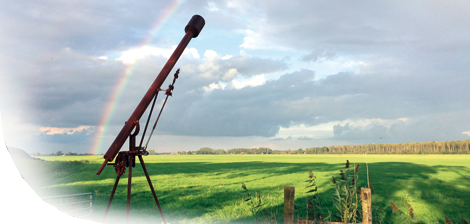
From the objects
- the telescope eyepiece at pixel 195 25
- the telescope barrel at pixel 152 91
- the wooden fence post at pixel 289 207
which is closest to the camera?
the telescope barrel at pixel 152 91

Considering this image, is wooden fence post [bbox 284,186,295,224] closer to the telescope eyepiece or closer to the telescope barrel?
the telescope barrel

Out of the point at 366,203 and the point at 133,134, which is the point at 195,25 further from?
the point at 366,203

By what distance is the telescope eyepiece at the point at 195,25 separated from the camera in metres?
5.96

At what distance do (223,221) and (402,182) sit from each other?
13.9 meters

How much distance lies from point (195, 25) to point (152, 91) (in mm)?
1810

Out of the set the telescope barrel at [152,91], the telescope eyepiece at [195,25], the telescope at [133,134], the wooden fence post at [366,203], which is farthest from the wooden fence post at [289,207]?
the telescope eyepiece at [195,25]

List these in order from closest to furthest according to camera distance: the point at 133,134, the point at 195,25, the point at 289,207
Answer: the point at 289,207 < the point at 133,134 < the point at 195,25

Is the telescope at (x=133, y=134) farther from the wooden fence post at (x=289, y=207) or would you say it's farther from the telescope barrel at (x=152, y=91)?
the wooden fence post at (x=289, y=207)

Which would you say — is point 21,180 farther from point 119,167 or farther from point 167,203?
point 167,203

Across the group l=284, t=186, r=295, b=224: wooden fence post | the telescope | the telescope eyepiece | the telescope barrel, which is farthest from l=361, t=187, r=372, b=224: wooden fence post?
the telescope eyepiece

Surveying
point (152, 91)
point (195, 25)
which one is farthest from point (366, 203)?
point (195, 25)

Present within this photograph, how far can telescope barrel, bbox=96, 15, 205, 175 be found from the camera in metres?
4.96

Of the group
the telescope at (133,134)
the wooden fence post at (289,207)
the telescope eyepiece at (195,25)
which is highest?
the telescope eyepiece at (195,25)

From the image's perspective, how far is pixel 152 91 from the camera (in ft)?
17.4
